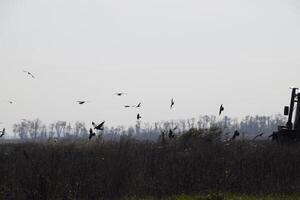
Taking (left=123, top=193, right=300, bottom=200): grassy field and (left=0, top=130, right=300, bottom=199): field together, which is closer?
(left=123, top=193, right=300, bottom=200): grassy field

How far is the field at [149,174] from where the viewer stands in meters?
12.1

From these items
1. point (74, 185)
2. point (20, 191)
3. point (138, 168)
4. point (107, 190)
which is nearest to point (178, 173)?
point (138, 168)

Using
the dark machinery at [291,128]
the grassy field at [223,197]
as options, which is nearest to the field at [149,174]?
the grassy field at [223,197]

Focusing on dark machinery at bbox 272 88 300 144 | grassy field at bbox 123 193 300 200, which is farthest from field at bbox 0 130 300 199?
dark machinery at bbox 272 88 300 144

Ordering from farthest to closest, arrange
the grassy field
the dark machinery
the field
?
the dark machinery < the field < the grassy field

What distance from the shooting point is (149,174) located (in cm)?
1457

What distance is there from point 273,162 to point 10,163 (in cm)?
806

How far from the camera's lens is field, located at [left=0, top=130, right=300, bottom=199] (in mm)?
12133

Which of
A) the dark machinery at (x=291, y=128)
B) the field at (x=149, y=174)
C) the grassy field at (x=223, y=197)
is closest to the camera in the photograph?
the grassy field at (x=223, y=197)

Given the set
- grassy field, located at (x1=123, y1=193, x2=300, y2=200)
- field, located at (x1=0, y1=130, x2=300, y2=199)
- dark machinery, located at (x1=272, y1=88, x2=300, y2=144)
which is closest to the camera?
grassy field, located at (x1=123, y1=193, x2=300, y2=200)

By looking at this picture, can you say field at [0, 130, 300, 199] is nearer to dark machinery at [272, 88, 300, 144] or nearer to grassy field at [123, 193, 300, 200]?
grassy field at [123, 193, 300, 200]

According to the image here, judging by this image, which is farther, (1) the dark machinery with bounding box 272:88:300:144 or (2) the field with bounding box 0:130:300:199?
(1) the dark machinery with bounding box 272:88:300:144

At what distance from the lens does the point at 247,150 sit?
18438mm

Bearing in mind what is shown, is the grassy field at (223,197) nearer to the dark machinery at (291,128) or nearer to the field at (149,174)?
the field at (149,174)
